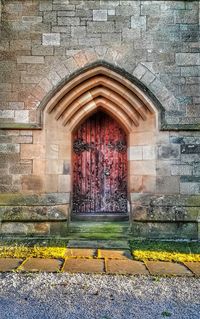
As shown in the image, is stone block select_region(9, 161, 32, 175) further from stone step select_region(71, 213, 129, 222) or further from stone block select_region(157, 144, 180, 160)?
stone block select_region(157, 144, 180, 160)

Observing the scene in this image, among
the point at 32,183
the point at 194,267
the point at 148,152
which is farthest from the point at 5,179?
the point at 194,267

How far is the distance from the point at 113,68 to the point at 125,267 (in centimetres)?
289

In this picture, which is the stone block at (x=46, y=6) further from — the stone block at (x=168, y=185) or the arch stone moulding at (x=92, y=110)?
the stone block at (x=168, y=185)

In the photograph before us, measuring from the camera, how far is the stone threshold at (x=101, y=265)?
9.36 ft

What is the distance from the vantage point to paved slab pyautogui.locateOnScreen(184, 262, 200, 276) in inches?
112

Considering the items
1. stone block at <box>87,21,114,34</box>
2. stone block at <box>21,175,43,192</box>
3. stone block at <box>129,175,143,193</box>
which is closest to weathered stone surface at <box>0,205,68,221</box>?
stone block at <box>21,175,43,192</box>

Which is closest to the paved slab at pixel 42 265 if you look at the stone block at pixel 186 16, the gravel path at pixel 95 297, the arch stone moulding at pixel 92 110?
the gravel path at pixel 95 297

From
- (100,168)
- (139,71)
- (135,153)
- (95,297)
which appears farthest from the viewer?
(100,168)

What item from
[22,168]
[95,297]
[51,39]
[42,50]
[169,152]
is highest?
[51,39]

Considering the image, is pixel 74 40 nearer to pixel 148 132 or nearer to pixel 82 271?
pixel 148 132

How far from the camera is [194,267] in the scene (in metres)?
3.00

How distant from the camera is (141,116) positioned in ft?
15.5

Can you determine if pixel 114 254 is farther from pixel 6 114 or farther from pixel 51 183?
pixel 6 114

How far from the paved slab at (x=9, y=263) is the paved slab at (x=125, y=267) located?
93 cm
